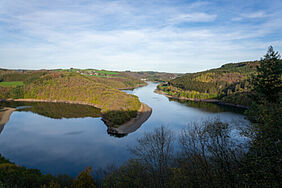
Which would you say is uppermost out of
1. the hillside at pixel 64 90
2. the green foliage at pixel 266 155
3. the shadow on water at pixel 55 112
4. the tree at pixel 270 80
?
the tree at pixel 270 80

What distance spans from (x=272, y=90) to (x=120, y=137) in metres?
25.9

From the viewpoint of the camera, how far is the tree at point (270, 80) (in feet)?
47.1

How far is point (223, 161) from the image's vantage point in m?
9.29

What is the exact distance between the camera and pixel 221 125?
11.6 m

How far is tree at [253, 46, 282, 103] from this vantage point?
14.4 m

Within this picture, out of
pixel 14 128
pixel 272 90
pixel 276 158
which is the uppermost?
pixel 272 90

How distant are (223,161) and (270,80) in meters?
10.1

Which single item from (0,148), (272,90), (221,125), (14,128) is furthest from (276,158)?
(14,128)

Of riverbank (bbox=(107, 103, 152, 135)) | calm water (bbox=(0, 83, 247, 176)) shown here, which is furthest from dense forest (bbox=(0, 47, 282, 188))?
riverbank (bbox=(107, 103, 152, 135))

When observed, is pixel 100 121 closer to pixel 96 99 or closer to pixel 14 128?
pixel 14 128

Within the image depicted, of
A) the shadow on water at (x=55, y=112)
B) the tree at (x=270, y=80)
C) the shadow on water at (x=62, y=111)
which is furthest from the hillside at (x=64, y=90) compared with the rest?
the tree at (x=270, y=80)

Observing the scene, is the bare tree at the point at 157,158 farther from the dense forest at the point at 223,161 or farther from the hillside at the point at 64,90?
the hillside at the point at 64,90

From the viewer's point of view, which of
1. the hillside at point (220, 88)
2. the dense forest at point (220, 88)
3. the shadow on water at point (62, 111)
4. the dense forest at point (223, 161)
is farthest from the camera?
the hillside at point (220, 88)

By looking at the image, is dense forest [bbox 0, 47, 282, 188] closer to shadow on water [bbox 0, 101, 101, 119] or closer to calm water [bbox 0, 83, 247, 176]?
calm water [bbox 0, 83, 247, 176]
